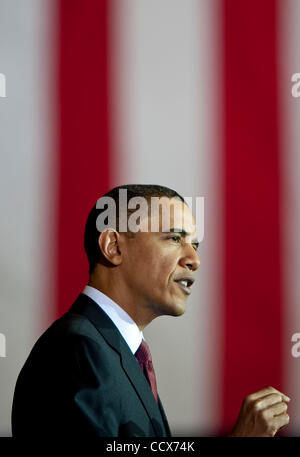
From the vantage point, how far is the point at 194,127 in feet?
4.83

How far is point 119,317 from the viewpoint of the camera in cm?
97

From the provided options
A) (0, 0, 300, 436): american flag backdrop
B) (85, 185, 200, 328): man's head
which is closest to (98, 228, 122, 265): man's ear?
(85, 185, 200, 328): man's head

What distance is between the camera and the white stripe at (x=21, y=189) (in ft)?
4.53

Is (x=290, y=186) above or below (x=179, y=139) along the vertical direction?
below

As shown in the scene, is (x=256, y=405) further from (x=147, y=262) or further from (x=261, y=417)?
(x=147, y=262)

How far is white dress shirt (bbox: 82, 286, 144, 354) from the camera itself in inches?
37.9

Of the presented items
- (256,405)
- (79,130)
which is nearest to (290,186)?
(79,130)

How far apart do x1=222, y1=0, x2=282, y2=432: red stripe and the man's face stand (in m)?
0.47

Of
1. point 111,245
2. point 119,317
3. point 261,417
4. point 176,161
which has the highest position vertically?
point 176,161

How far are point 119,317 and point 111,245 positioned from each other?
12cm

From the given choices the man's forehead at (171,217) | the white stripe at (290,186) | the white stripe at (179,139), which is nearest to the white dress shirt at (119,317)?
the man's forehead at (171,217)

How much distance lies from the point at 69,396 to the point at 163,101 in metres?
0.87

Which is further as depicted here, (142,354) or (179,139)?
(179,139)
